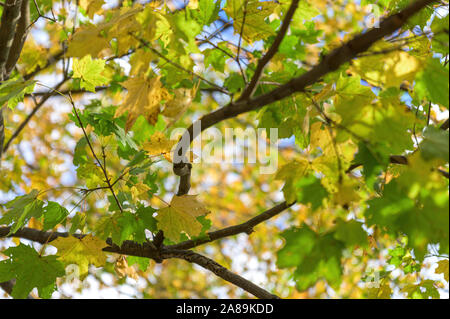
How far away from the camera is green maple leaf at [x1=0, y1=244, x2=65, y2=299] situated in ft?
6.00

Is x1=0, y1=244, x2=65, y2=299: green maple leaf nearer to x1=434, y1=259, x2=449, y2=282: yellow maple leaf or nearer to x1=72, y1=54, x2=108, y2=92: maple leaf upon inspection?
x1=72, y1=54, x2=108, y2=92: maple leaf

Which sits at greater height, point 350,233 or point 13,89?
point 13,89

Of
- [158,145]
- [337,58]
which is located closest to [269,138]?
[158,145]

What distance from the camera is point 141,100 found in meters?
1.62

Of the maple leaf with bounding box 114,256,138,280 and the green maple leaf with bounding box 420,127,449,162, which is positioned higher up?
the maple leaf with bounding box 114,256,138,280

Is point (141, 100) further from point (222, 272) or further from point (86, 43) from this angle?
point (222, 272)

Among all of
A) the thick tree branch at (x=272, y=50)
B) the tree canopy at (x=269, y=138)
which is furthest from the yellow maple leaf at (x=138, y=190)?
the thick tree branch at (x=272, y=50)

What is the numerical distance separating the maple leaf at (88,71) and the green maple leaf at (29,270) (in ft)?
2.73

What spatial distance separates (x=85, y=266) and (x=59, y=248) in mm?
153

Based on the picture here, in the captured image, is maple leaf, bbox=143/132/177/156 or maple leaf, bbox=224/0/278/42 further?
maple leaf, bbox=143/132/177/156

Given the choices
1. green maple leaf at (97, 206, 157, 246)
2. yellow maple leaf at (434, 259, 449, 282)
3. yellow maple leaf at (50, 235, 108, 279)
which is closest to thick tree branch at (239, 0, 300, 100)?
green maple leaf at (97, 206, 157, 246)

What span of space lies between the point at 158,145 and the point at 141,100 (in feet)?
1.50

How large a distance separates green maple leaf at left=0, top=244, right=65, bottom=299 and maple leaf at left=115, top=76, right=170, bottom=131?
2.51 ft
